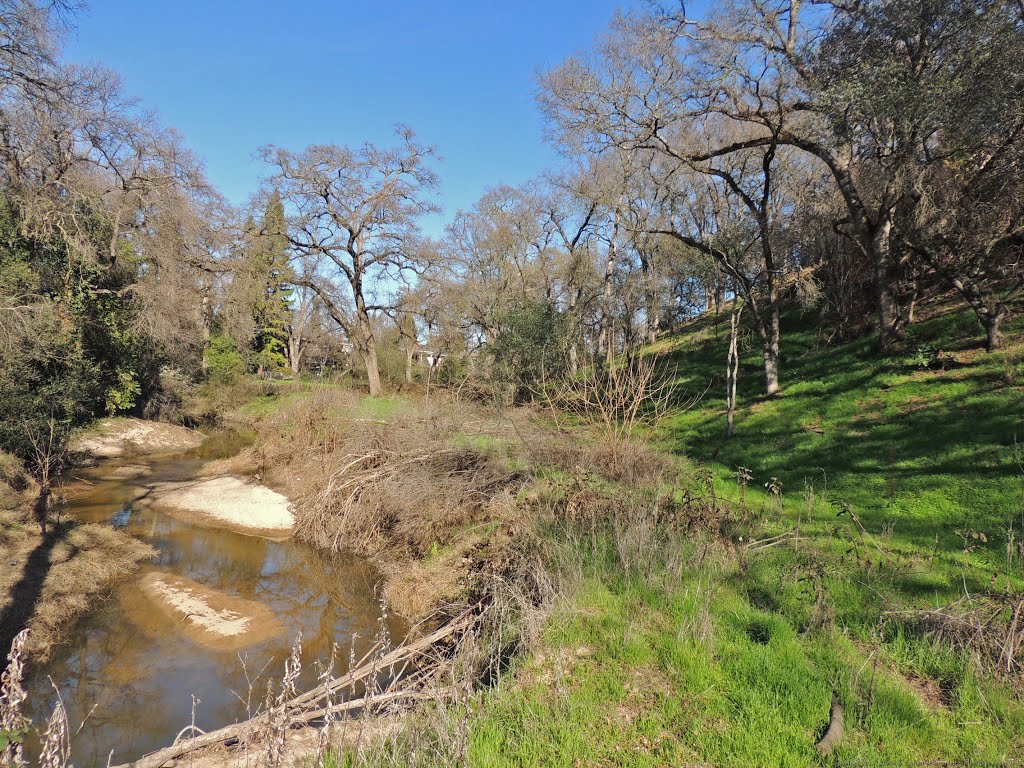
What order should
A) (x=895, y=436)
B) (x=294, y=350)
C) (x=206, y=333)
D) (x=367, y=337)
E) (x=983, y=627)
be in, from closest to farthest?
(x=983, y=627)
(x=895, y=436)
(x=367, y=337)
(x=206, y=333)
(x=294, y=350)

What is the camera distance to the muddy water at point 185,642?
554 cm

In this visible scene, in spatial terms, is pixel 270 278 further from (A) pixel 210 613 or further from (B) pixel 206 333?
(A) pixel 210 613

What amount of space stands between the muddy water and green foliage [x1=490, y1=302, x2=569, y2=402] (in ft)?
38.5

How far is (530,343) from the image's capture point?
20812 mm

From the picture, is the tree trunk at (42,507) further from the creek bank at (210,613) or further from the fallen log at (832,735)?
the fallen log at (832,735)

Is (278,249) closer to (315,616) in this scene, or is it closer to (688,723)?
(315,616)

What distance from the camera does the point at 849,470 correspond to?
891 centimetres

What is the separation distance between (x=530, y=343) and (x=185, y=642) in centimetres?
1561

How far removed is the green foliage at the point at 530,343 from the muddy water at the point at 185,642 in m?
11.7

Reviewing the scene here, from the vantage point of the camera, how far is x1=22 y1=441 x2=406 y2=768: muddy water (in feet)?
18.2

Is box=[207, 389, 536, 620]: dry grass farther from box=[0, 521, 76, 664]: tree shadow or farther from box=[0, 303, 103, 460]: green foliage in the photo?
box=[0, 303, 103, 460]: green foliage

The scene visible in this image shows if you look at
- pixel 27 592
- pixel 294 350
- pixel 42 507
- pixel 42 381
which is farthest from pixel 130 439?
pixel 294 350

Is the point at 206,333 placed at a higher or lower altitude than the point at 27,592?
higher

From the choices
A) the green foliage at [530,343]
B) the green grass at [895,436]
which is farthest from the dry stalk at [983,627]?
the green foliage at [530,343]
